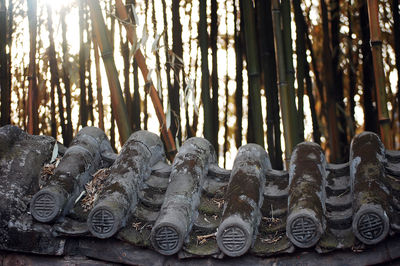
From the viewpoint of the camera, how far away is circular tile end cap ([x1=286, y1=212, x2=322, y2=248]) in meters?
2.03

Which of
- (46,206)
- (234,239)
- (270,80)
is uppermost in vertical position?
(270,80)

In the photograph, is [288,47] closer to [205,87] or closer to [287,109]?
[287,109]

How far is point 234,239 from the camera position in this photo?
2080mm

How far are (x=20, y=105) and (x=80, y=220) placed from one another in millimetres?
2938

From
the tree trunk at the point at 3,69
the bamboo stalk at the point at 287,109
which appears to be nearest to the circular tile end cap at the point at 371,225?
the bamboo stalk at the point at 287,109

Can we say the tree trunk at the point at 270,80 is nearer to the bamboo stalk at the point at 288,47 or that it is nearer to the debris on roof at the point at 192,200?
the bamboo stalk at the point at 288,47

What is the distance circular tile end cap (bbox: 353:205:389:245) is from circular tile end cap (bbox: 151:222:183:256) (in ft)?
1.92

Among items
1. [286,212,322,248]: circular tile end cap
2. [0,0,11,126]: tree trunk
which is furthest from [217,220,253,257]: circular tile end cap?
[0,0,11,126]: tree trunk

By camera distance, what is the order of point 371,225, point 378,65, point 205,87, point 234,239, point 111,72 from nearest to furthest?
1. point 371,225
2. point 234,239
3. point 378,65
4. point 111,72
5. point 205,87

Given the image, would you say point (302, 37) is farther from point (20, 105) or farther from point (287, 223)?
point (20, 105)

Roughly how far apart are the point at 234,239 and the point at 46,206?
27.9 inches

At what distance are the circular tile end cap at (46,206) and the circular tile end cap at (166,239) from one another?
1.32 feet

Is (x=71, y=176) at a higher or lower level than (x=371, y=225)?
higher

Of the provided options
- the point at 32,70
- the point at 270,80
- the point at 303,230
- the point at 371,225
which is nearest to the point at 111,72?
the point at 32,70
